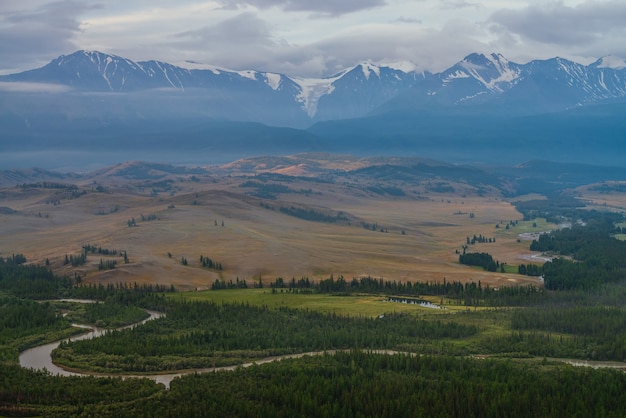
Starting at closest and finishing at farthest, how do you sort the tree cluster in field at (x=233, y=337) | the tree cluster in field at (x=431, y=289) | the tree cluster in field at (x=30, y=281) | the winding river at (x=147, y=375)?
the winding river at (x=147, y=375), the tree cluster in field at (x=233, y=337), the tree cluster in field at (x=431, y=289), the tree cluster in field at (x=30, y=281)

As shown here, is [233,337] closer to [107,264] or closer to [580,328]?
[580,328]

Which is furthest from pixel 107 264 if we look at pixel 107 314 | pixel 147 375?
pixel 147 375

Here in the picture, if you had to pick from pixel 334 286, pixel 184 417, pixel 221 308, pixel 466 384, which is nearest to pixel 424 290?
pixel 334 286

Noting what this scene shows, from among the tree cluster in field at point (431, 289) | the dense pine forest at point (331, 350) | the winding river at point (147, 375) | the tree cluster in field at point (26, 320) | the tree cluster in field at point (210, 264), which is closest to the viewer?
the dense pine forest at point (331, 350)

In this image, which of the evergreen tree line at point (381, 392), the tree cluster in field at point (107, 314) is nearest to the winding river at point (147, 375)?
the evergreen tree line at point (381, 392)

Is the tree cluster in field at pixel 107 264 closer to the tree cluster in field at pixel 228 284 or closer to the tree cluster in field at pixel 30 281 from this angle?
the tree cluster in field at pixel 30 281

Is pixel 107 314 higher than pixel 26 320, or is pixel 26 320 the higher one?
pixel 107 314

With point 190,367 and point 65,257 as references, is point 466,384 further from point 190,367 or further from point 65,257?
point 65,257
